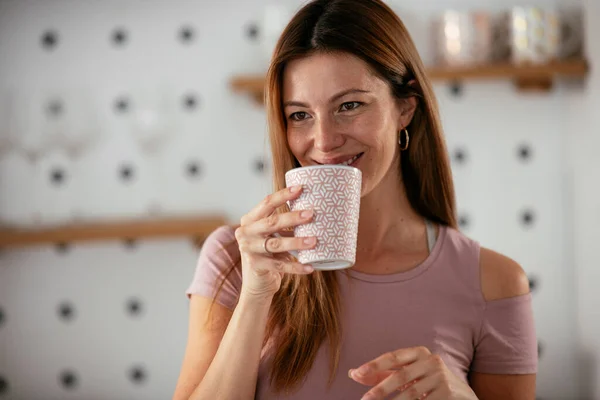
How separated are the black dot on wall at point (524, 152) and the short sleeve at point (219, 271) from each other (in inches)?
57.8

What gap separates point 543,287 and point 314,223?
1.73m

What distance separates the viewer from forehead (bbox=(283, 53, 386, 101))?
3.67 ft

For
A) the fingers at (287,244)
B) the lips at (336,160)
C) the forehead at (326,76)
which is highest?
the forehead at (326,76)

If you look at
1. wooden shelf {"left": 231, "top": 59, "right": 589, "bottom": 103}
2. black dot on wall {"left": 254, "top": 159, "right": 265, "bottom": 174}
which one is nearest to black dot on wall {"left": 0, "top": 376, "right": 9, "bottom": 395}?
black dot on wall {"left": 254, "top": 159, "right": 265, "bottom": 174}

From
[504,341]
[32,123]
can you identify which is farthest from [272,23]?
[504,341]

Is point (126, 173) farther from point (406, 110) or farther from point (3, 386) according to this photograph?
point (406, 110)

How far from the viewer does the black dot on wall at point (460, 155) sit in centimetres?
242

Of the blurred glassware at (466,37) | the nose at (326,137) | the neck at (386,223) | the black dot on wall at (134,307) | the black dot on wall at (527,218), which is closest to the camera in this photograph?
the nose at (326,137)

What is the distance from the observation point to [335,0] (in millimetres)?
1206

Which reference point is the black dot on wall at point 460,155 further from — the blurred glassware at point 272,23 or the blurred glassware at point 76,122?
the blurred glassware at point 76,122

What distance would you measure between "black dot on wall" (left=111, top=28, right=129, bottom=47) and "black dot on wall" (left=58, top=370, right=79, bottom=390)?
1247 mm

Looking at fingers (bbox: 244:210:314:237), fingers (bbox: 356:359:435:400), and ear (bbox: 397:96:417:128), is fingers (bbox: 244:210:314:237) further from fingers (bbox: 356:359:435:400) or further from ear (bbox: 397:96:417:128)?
ear (bbox: 397:96:417:128)

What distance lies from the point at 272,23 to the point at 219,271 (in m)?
1.36

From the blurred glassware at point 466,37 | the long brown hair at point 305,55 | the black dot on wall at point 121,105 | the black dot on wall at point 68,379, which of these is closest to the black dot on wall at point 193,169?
the black dot on wall at point 121,105
